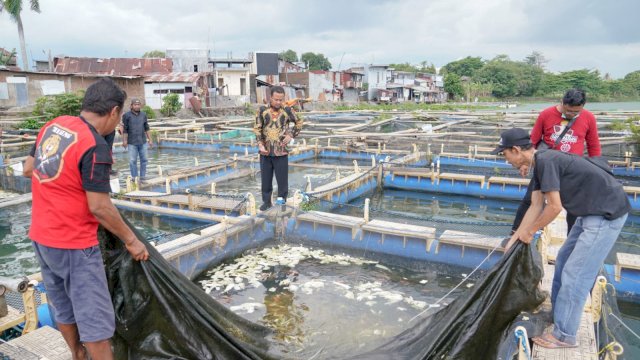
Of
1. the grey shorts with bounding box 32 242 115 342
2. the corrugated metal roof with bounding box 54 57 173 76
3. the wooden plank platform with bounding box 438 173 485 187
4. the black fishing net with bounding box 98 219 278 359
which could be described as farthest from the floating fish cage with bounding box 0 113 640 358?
the corrugated metal roof with bounding box 54 57 173 76

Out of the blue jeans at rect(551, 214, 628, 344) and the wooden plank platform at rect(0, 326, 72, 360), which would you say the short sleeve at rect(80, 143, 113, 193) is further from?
the blue jeans at rect(551, 214, 628, 344)

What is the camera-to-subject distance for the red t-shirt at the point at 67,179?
2.16 meters

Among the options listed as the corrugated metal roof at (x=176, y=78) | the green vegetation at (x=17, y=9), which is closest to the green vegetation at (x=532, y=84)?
the corrugated metal roof at (x=176, y=78)

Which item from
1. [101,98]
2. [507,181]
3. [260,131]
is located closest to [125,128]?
[260,131]

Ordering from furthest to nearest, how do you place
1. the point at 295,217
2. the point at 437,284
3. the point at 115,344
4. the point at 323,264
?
the point at 295,217 < the point at 323,264 < the point at 437,284 < the point at 115,344

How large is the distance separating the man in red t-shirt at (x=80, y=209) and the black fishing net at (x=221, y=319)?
29 cm

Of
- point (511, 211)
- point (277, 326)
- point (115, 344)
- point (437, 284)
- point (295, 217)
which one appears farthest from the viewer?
point (511, 211)

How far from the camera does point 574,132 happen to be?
4297mm

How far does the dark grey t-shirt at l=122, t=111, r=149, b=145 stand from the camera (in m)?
8.54

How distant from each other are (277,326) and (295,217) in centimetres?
217

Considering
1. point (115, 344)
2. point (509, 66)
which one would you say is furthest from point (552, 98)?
point (115, 344)

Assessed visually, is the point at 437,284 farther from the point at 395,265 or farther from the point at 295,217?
the point at 295,217

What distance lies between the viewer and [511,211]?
375 inches

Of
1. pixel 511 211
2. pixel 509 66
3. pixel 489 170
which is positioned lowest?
pixel 511 211
